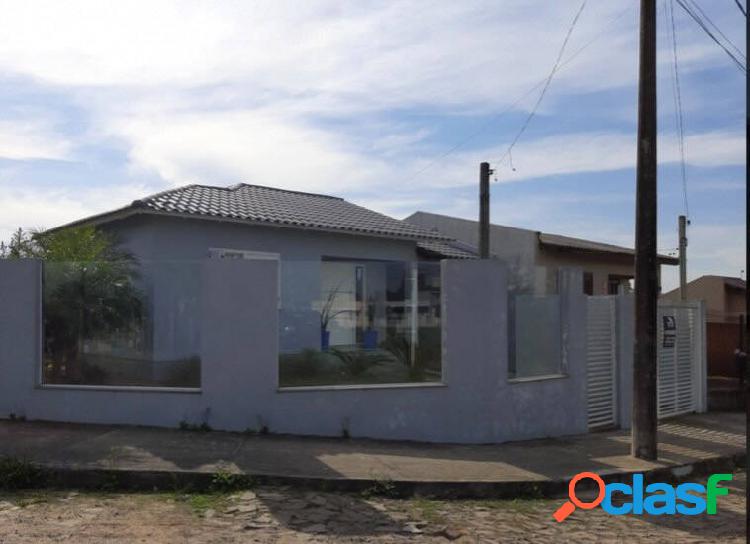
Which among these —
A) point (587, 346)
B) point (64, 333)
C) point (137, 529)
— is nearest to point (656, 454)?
point (587, 346)

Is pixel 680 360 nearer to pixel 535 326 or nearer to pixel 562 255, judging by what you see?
pixel 535 326

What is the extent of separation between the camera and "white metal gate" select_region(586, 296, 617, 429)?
10.5 meters

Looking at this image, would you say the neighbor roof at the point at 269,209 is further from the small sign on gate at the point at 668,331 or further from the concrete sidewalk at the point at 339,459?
the small sign on gate at the point at 668,331

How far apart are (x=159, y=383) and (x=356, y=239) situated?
726 cm

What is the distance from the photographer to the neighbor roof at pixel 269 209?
42.4ft

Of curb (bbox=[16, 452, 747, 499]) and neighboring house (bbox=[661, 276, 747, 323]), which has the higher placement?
neighboring house (bbox=[661, 276, 747, 323])

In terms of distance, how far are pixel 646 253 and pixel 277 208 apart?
895cm

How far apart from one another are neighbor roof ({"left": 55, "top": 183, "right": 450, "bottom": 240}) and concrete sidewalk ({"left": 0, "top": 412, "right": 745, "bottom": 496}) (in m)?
5.00

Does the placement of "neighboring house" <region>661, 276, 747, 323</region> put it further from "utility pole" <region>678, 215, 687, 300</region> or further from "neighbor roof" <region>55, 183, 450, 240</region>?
"neighbor roof" <region>55, 183, 450, 240</region>

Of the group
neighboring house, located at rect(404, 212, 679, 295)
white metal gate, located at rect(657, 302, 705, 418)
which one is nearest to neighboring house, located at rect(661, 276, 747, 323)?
neighboring house, located at rect(404, 212, 679, 295)

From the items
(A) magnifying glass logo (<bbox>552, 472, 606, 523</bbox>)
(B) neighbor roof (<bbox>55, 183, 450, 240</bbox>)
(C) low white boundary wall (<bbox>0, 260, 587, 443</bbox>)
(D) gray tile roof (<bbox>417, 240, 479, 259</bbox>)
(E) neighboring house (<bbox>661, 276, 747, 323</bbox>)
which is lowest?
(A) magnifying glass logo (<bbox>552, 472, 606, 523</bbox>)

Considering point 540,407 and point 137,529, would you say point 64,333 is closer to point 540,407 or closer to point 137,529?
point 137,529

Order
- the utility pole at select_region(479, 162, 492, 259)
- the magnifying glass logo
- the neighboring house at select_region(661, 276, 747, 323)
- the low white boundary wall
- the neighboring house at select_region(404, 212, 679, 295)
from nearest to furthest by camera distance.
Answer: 1. the magnifying glass logo
2. the low white boundary wall
3. the utility pole at select_region(479, 162, 492, 259)
4. the neighboring house at select_region(404, 212, 679, 295)
5. the neighboring house at select_region(661, 276, 747, 323)

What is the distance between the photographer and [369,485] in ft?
22.4
